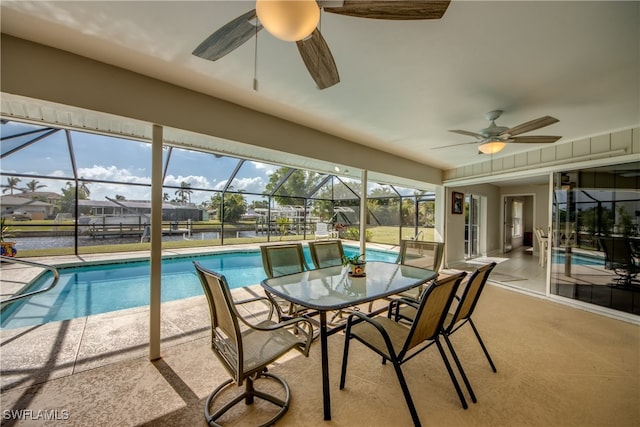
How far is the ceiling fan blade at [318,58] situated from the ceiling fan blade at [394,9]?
0.68ft

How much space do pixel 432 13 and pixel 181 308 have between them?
4.03 metres

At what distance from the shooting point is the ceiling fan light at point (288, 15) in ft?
3.42

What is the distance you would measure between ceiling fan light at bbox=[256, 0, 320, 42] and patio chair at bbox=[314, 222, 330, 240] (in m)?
9.33

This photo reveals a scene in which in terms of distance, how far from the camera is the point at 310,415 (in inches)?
66.7

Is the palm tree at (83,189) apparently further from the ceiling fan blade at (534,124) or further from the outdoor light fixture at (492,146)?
the ceiling fan blade at (534,124)

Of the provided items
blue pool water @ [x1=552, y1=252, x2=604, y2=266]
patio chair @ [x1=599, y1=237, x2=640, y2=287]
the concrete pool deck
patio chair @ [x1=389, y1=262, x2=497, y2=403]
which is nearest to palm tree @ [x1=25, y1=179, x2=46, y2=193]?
the concrete pool deck

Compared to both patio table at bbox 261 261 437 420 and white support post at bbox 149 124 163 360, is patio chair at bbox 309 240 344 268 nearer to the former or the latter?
patio table at bbox 261 261 437 420

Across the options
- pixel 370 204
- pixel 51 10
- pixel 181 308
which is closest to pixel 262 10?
pixel 51 10

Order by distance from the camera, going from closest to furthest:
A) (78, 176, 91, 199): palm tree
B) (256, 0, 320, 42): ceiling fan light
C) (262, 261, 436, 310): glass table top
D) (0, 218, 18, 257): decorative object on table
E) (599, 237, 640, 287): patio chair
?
(256, 0, 320, 42): ceiling fan light
(262, 261, 436, 310): glass table top
(599, 237, 640, 287): patio chair
(0, 218, 18, 257): decorative object on table
(78, 176, 91, 199): palm tree

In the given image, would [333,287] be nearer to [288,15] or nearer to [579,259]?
[288,15]

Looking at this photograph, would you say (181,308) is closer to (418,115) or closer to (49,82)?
(49,82)

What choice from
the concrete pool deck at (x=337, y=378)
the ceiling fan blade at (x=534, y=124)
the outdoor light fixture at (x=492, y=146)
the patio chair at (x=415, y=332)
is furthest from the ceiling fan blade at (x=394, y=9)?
the outdoor light fixture at (x=492, y=146)

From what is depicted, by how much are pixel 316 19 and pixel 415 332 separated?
6.10 feet

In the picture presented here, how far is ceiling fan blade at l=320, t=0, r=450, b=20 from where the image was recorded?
3.67ft
